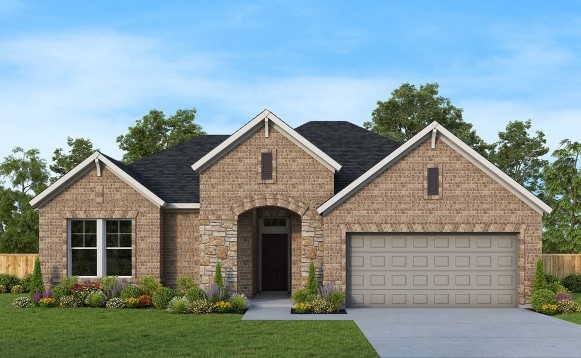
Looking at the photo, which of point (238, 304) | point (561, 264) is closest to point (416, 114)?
point (561, 264)

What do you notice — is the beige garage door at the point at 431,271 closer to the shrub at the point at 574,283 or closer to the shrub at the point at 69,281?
the shrub at the point at 574,283

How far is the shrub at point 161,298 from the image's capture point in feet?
70.2

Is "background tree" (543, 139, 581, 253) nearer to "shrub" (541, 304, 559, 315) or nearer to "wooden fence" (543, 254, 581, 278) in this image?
"wooden fence" (543, 254, 581, 278)

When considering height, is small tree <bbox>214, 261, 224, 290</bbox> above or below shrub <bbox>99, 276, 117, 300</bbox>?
above

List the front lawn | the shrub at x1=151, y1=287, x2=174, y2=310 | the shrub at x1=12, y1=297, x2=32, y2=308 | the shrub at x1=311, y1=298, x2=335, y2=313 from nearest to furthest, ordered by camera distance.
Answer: the front lawn → the shrub at x1=311, y1=298, x2=335, y2=313 → the shrub at x1=151, y1=287, x2=174, y2=310 → the shrub at x1=12, y1=297, x2=32, y2=308

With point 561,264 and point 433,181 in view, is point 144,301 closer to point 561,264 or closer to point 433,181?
point 433,181

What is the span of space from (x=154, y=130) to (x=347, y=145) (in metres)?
21.5

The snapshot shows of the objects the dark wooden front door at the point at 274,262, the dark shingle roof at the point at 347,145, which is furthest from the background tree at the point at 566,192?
the dark wooden front door at the point at 274,262

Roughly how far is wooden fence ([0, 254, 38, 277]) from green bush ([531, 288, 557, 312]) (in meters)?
23.6

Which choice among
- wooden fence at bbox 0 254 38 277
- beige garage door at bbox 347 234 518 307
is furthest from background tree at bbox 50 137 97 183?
beige garage door at bbox 347 234 518 307

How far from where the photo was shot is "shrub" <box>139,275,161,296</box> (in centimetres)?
2266

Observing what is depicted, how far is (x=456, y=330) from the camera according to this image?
16.9 m

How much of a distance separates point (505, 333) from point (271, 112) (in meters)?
11.2

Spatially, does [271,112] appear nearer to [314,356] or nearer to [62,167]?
[314,356]
